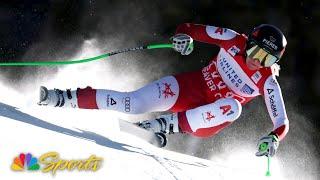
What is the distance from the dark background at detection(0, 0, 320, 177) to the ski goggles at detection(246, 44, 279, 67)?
320 cm

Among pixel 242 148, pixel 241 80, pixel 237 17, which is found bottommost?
pixel 242 148

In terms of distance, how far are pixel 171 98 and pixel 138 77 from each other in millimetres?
2665

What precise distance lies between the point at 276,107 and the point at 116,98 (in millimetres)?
1110

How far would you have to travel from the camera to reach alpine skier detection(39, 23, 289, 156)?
4.41m

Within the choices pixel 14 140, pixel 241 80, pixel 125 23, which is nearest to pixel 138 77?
pixel 125 23

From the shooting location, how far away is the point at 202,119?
4.43 meters

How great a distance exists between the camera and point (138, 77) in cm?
742

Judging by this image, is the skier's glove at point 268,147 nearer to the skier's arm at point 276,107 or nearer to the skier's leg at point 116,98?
the skier's arm at point 276,107

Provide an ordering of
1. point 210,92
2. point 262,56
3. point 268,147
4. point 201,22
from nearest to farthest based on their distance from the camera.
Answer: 1. point 268,147
2. point 262,56
3. point 210,92
4. point 201,22

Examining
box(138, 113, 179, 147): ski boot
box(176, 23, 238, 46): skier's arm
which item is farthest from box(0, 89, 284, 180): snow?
box(176, 23, 238, 46): skier's arm

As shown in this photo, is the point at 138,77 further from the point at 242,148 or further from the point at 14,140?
the point at 14,140

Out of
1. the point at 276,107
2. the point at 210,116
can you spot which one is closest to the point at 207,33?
the point at 210,116

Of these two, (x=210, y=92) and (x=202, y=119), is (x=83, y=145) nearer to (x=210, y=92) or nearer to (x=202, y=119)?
(x=202, y=119)

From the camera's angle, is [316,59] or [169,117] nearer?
[169,117]
